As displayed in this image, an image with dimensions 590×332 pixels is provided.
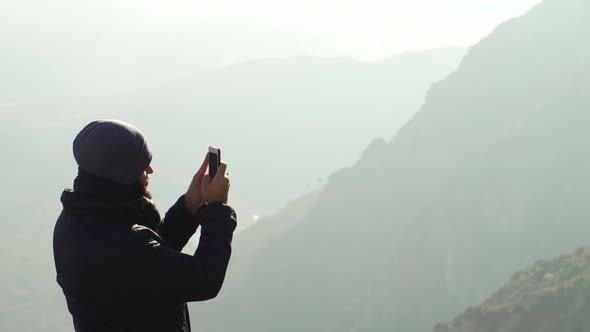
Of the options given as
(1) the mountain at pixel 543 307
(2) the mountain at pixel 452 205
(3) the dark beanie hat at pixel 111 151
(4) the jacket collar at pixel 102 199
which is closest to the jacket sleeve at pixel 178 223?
(4) the jacket collar at pixel 102 199

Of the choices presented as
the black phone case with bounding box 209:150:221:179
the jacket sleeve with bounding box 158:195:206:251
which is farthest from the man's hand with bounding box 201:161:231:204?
the jacket sleeve with bounding box 158:195:206:251

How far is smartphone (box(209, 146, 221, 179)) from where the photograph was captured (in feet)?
12.7

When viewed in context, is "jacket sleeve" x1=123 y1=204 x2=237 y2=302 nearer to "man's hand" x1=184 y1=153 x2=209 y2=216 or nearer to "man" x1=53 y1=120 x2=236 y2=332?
"man" x1=53 y1=120 x2=236 y2=332

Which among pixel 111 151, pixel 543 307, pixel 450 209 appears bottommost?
pixel 543 307

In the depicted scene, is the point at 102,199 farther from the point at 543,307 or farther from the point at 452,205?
the point at 452,205

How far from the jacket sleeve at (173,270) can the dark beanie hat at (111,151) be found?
1.11 ft

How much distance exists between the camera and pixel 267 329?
2606 inches

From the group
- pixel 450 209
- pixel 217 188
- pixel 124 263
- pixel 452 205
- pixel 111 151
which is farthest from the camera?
pixel 452 205

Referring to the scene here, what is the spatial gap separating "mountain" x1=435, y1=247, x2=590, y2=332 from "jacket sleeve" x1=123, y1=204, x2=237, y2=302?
2369 cm

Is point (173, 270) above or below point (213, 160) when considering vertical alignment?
below

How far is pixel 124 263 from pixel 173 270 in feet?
0.83

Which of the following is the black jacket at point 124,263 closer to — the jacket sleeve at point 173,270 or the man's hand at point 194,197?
the jacket sleeve at point 173,270

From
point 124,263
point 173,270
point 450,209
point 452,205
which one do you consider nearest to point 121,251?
point 124,263

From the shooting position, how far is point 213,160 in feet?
12.7
